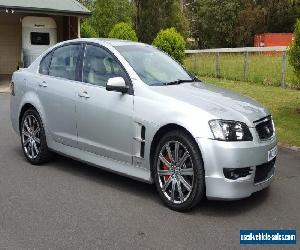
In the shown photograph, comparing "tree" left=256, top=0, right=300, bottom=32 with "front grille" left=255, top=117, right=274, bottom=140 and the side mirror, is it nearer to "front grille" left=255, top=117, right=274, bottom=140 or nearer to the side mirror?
"front grille" left=255, top=117, right=274, bottom=140

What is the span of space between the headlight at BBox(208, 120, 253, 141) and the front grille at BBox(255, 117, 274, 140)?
216mm

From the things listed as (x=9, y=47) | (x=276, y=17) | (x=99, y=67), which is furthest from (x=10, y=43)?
(x=276, y=17)

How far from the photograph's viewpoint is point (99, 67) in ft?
20.4

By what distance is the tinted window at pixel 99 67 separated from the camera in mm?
6027

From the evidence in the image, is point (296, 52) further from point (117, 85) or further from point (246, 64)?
point (246, 64)

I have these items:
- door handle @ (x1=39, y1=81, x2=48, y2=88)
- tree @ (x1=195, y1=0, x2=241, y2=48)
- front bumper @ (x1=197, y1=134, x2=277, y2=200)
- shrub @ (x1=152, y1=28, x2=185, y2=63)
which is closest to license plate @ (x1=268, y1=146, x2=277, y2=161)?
front bumper @ (x1=197, y1=134, x2=277, y2=200)

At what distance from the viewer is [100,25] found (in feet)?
125

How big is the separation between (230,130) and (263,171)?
662 mm

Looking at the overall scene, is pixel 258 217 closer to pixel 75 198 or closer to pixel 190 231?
pixel 190 231

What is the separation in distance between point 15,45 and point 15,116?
18724 mm

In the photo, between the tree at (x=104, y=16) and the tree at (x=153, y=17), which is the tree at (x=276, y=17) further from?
the tree at (x=104, y=16)

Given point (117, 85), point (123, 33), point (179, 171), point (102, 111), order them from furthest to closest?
point (123, 33) < point (102, 111) < point (117, 85) < point (179, 171)

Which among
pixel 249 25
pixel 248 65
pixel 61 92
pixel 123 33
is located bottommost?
pixel 248 65

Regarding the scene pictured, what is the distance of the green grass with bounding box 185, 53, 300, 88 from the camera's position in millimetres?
16781
